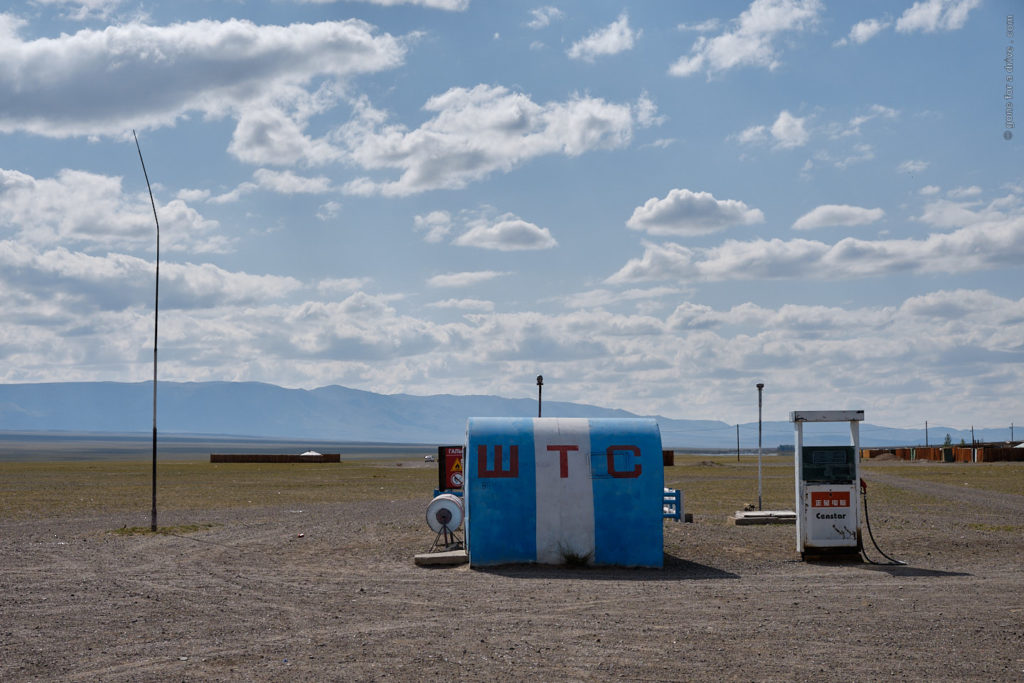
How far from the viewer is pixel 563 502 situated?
19.2 m

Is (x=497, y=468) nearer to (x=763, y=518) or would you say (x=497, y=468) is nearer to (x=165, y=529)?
(x=763, y=518)

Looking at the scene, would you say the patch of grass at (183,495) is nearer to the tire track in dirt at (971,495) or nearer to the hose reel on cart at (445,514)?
the hose reel on cart at (445,514)

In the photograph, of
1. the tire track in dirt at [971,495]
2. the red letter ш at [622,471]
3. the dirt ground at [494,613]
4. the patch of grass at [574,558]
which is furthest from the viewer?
the tire track in dirt at [971,495]

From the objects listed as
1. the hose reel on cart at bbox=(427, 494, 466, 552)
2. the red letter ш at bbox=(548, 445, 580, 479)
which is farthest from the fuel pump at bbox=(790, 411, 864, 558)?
the hose reel on cart at bbox=(427, 494, 466, 552)

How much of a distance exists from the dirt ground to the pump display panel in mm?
1796

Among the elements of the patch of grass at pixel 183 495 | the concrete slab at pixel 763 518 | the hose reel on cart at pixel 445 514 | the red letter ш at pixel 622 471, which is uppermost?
the red letter ш at pixel 622 471

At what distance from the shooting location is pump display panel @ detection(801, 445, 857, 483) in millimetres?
20500

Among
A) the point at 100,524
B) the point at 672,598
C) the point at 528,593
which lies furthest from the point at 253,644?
the point at 100,524

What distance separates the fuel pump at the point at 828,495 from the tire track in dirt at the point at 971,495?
1595cm

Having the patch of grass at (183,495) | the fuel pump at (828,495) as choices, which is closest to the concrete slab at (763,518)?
the fuel pump at (828,495)

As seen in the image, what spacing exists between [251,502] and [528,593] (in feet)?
83.4

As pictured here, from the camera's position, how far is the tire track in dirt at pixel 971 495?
36.4 m

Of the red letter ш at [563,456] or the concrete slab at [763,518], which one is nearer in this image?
the red letter ш at [563,456]

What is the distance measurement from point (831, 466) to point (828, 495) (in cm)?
64
